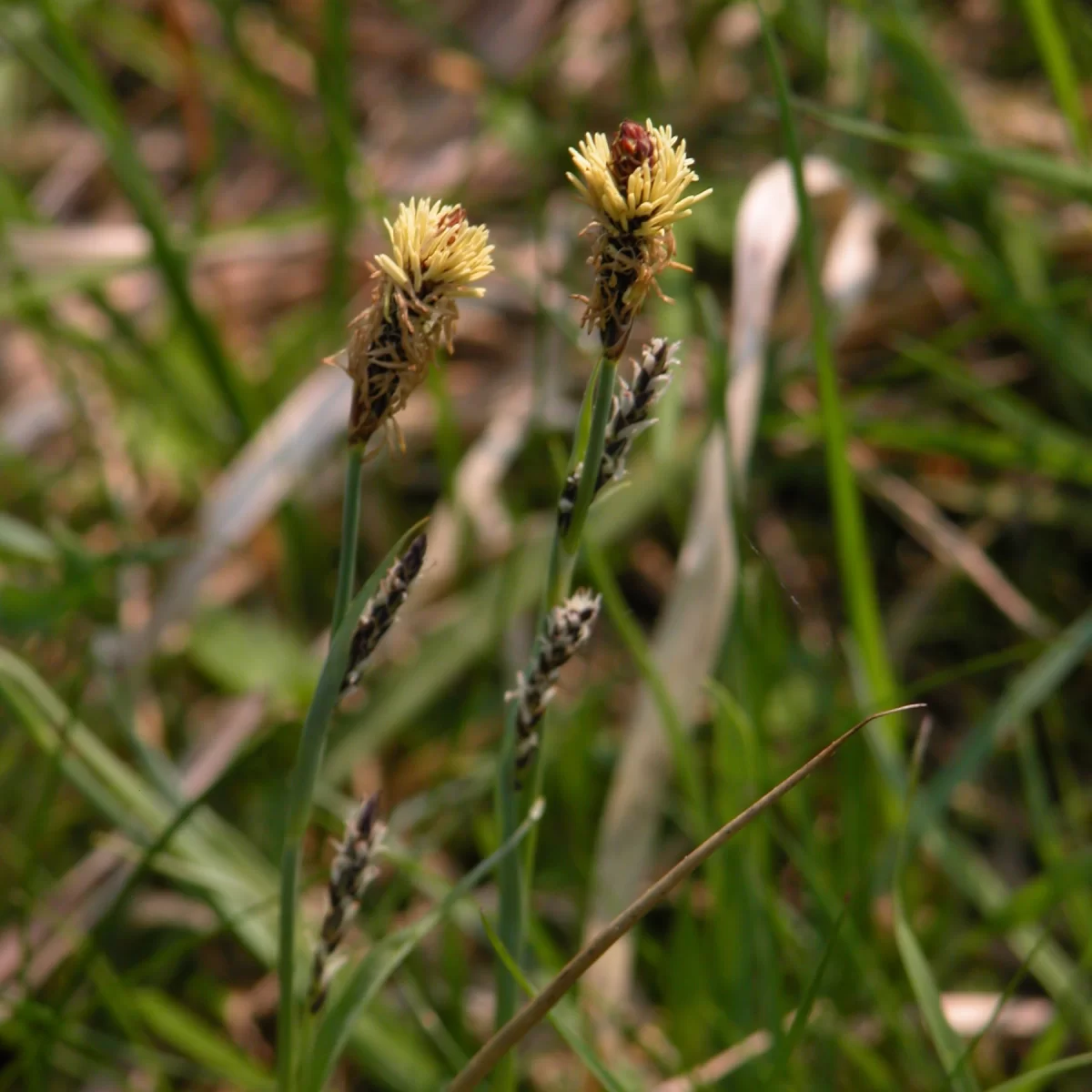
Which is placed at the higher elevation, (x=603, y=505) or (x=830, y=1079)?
(x=603, y=505)

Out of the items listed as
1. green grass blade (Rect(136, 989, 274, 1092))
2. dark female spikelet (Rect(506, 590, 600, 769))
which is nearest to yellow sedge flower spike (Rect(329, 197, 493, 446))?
dark female spikelet (Rect(506, 590, 600, 769))

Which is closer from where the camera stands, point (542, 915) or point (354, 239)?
point (542, 915)

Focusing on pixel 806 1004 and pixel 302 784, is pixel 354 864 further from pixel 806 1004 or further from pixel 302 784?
pixel 806 1004

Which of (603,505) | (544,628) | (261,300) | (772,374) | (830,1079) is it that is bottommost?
(830,1079)

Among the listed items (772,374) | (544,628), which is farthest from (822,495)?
(544,628)

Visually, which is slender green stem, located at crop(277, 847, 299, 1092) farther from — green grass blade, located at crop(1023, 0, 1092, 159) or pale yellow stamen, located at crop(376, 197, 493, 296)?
green grass blade, located at crop(1023, 0, 1092, 159)

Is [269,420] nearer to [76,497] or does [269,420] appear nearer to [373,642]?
[76,497]
